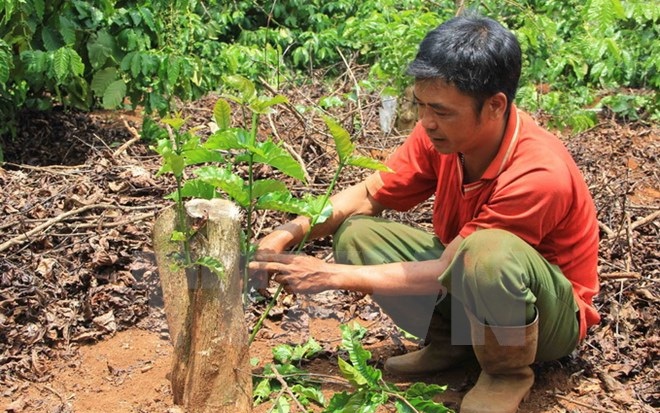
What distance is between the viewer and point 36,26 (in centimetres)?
489

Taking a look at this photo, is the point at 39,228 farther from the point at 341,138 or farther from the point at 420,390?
the point at 420,390

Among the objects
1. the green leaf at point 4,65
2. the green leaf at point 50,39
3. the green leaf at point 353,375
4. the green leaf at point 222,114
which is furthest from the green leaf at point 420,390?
the green leaf at point 50,39

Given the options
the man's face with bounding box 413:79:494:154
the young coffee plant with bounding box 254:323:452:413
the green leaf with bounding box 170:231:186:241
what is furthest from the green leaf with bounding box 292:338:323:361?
the man's face with bounding box 413:79:494:154

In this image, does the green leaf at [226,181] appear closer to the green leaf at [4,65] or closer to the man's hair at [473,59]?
the man's hair at [473,59]

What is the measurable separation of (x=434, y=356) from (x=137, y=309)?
1.18m

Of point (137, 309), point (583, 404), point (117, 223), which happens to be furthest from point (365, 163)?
point (117, 223)

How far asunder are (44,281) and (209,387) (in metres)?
1.18

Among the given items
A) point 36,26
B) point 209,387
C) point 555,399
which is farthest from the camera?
point 36,26

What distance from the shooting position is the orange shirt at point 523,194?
→ 250cm

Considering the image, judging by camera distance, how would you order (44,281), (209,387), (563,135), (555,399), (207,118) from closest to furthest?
(209,387) < (555,399) < (44,281) < (207,118) < (563,135)

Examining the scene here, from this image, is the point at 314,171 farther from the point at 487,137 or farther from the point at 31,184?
the point at 487,137

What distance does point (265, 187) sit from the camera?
8.02 feet

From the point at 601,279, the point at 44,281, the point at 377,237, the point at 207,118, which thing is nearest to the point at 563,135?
the point at 207,118

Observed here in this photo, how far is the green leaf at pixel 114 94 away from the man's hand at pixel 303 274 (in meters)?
2.78
